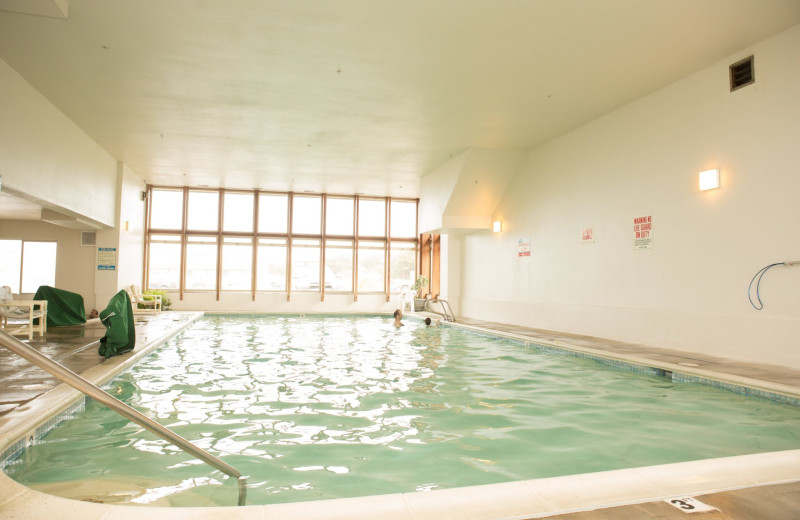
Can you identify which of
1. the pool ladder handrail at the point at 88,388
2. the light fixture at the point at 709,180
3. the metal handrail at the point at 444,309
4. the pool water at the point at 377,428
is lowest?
the pool water at the point at 377,428

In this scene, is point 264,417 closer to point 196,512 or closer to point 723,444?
point 196,512

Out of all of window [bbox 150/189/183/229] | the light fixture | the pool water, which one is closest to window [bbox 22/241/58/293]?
window [bbox 150/189/183/229]

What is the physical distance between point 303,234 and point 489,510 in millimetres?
12939

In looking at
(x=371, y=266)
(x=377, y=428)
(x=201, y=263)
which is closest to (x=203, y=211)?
(x=201, y=263)

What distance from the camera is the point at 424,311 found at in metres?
13.4

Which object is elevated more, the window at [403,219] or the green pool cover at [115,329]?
the window at [403,219]

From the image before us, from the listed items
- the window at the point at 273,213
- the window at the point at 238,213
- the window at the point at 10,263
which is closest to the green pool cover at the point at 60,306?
the window at the point at 10,263

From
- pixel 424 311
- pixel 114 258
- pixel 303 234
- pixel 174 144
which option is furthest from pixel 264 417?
pixel 303 234

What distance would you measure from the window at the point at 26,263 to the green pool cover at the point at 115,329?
7784 millimetres

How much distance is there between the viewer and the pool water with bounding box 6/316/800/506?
8.28 ft

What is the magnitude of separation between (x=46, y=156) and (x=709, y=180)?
29.1 ft

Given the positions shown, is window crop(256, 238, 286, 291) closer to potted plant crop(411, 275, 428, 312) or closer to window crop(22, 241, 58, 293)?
potted plant crop(411, 275, 428, 312)

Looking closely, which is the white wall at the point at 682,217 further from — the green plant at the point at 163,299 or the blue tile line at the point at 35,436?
the green plant at the point at 163,299

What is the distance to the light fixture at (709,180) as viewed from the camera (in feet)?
18.8
